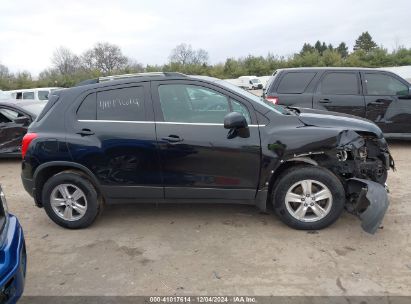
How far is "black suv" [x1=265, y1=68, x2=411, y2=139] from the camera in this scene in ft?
27.5

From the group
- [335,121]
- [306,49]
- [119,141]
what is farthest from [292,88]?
[306,49]

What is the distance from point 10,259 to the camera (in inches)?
105

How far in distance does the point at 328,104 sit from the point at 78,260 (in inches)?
242

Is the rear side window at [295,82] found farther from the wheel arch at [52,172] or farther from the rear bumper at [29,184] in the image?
the rear bumper at [29,184]

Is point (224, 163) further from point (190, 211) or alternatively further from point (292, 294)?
point (292, 294)

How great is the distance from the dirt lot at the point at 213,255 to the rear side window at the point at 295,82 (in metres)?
3.78

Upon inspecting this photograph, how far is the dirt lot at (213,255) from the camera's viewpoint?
346cm

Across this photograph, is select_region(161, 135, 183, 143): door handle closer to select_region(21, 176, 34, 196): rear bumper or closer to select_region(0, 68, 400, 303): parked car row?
select_region(0, 68, 400, 303): parked car row

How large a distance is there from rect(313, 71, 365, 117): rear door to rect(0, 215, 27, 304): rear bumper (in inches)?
265

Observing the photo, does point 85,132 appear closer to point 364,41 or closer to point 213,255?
point 213,255

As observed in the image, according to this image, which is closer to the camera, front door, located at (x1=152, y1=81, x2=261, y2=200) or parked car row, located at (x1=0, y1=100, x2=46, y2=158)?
front door, located at (x1=152, y1=81, x2=261, y2=200)

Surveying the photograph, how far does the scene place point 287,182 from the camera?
4379mm

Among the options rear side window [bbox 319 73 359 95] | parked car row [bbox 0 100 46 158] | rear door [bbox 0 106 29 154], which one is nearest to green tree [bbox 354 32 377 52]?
rear side window [bbox 319 73 359 95]

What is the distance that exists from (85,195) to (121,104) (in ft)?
Result: 3.73
